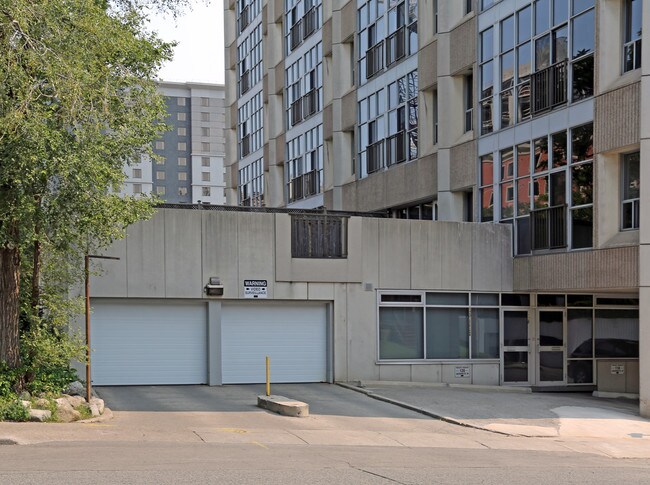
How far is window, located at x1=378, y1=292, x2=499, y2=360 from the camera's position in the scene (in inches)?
884

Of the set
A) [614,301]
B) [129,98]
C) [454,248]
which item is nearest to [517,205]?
[454,248]

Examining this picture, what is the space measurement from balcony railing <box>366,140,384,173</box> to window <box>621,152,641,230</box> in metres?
12.0

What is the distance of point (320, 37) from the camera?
119 ft

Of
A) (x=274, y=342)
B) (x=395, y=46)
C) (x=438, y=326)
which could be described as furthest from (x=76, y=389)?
(x=395, y=46)

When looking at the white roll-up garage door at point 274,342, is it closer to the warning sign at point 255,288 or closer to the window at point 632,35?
the warning sign at point 255,288

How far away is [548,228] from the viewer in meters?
22.0

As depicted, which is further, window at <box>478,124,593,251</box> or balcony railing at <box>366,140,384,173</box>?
balcony railing at <box>366,140,384,173</box>

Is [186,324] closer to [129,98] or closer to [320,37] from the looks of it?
[129,98]

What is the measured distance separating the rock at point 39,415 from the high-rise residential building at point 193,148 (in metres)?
97.0

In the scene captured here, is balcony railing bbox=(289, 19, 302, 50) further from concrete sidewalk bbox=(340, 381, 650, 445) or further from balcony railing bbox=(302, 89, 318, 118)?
concrete sidewalk bbox=(340, 381, 650, 445)

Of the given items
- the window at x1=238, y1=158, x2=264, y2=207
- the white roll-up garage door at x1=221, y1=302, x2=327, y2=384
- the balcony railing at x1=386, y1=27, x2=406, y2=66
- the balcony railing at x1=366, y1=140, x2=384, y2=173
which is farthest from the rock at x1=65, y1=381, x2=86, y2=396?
the window at x1=238, y1=158, x2=264, y2=207

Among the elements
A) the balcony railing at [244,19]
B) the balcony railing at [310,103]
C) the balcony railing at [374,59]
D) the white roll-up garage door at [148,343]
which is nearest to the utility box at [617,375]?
the white roll-up garage door at [148,343]

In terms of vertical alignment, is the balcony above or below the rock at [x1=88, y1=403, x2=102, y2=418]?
above

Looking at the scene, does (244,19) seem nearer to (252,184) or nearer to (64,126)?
(252,184)
